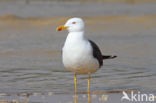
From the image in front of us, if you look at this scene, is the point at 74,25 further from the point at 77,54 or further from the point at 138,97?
the point at 138,97

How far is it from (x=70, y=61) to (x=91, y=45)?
46 centimetres

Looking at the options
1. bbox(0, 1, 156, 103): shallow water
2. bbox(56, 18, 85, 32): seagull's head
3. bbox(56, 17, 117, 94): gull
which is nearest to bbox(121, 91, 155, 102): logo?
bbox(0, 1, 156, 103): shallow water

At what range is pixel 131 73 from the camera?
9219 mm

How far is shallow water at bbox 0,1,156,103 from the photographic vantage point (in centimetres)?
821

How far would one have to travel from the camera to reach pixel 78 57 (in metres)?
7.02

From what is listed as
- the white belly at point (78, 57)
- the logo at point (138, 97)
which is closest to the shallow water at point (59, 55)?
the logo at point (138, 97)

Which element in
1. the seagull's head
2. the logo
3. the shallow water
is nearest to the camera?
the logo

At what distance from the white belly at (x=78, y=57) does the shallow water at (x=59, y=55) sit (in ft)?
2.13

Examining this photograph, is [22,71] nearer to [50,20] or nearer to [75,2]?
[50,20]

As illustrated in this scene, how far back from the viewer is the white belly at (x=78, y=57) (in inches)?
275

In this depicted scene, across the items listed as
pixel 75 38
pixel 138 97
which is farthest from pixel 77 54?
pixel 138 97

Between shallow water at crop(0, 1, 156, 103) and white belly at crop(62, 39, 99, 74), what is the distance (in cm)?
65

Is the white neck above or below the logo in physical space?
above

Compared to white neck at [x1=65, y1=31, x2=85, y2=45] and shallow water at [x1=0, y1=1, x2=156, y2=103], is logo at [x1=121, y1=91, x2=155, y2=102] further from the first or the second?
white neck at [x1=65, y1=31, x2=85, y2=45]
